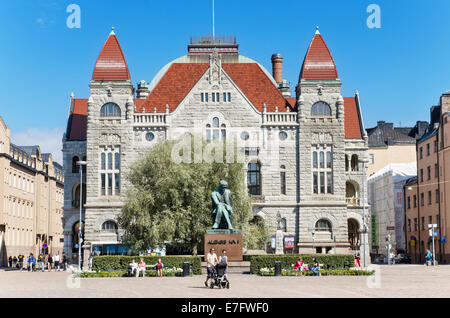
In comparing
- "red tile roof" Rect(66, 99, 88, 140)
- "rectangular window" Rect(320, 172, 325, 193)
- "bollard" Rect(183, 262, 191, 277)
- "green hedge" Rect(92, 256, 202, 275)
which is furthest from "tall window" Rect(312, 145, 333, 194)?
"bollard" Rect(183, 262, 191, 277)

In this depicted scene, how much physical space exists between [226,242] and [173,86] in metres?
35.7

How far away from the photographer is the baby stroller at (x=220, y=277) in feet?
108

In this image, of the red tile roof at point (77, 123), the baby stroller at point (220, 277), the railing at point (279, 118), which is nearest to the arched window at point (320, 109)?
the railing at point (279, 118)

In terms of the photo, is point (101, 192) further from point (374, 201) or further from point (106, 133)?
point (374, 201)

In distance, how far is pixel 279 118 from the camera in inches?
3027

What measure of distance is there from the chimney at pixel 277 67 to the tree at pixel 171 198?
35.3 m

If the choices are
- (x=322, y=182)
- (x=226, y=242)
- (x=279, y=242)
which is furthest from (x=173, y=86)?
(x=226, y=242)

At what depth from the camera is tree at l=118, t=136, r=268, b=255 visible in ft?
191

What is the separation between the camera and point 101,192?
7581 centimetres

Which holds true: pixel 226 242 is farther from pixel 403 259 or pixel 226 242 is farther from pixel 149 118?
pixel 403 259

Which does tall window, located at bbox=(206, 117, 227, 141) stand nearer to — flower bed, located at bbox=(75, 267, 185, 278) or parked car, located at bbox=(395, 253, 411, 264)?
parked car, located at bbox=(395, 253, 411, 264)

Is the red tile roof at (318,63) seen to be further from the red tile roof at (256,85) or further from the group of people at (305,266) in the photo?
the group of people at (305,266)

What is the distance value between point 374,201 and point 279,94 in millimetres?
38244
